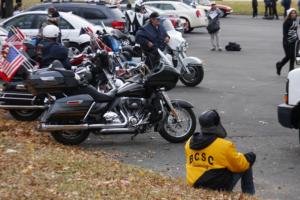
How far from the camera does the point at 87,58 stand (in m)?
14.9

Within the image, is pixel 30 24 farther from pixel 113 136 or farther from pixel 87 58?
pixel 113 136

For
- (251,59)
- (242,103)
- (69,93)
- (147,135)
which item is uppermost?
(69,93)

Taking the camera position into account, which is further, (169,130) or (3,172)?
(169,130)

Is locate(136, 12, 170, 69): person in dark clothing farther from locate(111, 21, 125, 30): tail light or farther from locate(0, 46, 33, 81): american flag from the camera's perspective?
locate(111, 21, 125, 30): tail light

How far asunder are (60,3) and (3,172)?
1734cm

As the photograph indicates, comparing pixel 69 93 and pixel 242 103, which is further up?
pixel 69 93

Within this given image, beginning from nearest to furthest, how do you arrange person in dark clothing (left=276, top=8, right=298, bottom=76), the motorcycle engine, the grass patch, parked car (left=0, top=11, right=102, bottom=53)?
the grass patch → the motorcycle engine → person in dark clothing (left=276, top=8, right=298, bottom=76) → parked car (left=0, top=11, right=102, bottom=53)

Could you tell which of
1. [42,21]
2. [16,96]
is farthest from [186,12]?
[16,96]

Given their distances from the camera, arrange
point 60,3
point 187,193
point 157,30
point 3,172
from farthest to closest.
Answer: point 60,3, point 157,30, point 3,172, point 187,193

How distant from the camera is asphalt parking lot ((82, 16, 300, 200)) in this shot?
10041mm

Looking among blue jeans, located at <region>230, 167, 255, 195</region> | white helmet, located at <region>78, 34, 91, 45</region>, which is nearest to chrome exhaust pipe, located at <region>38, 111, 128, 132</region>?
blue jeans, located at <region>230, 167, 255, 195</region>

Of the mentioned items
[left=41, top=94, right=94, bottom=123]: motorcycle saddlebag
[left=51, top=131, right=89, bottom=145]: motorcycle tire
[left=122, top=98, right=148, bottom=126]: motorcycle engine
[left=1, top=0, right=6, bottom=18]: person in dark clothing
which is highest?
[left=41, top=94, right=94, bottom=123]: motorcycle saddlebag

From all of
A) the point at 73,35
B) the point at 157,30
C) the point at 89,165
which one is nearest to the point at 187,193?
the point at 89,165

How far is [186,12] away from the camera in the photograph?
37.2 metres
